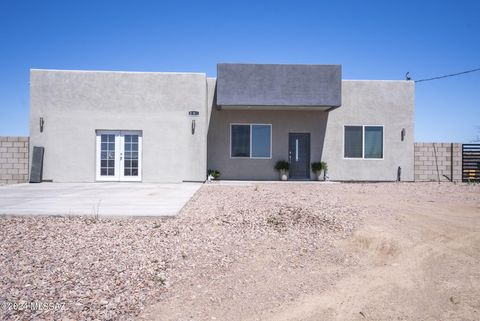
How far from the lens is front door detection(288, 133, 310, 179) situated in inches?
644

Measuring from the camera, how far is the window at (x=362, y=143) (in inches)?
648

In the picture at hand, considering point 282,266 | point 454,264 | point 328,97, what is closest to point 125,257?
point 282,266

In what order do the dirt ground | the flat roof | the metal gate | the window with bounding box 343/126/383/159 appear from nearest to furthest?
the dirt ground → the flat roof → the window with bounding box 343/126/383/159 → the metal gate

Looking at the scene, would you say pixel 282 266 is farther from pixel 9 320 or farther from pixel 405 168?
pixel 405 168

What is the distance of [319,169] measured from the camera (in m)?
16.1

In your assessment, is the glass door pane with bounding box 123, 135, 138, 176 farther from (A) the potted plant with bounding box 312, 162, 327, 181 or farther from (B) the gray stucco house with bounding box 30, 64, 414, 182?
(A) the potted plant with bounding box 312, 162, 327, 181

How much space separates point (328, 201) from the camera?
29.9 ft

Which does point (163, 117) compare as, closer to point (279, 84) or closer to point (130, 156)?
point (130, 156)

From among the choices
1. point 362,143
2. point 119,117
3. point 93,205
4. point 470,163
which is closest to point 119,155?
point 119,117

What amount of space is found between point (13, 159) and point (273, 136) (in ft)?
34.3

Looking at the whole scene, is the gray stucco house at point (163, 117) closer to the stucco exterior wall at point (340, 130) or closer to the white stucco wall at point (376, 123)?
the stucco exterior wall at point (340, 130)

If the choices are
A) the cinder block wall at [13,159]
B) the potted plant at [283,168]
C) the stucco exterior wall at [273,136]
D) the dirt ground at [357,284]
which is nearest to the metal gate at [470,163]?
the stucco exterior wall at [273,136]

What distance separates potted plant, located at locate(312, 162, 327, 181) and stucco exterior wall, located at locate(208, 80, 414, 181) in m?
0.29

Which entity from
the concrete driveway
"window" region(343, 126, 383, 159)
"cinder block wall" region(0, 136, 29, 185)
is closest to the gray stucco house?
"cinder block wall" region(0, 136, 29, 185)
